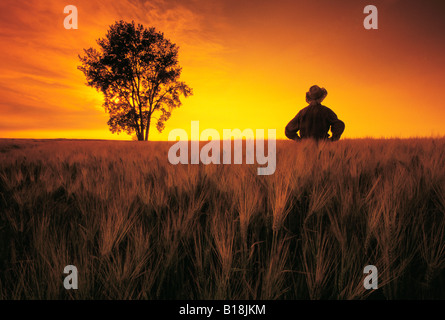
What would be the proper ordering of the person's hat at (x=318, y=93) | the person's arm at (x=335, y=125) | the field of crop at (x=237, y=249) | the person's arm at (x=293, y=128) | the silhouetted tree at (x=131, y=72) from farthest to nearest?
1. the silhouetted tree at (x=131, y=72)
2. the person's arm at (x=293, y=128)
3. the person's hat at (x=318, y=93)
4. the person's arm at (x=335, y=125)
5. the field of crop at (x=237, y=249)

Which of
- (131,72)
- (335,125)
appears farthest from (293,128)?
(131,72)

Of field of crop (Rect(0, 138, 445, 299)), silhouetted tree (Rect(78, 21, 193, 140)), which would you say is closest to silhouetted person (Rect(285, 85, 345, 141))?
field of crop (Rect(0, 138, 445, 299))

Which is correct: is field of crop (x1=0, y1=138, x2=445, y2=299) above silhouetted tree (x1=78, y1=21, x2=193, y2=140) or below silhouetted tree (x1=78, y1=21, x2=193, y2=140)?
below

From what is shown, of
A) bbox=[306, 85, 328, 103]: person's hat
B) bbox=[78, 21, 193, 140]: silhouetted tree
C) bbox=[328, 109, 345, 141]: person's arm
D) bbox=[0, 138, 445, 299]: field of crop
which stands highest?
bbox=[78, 21, 193, 140]: silhouetted tree

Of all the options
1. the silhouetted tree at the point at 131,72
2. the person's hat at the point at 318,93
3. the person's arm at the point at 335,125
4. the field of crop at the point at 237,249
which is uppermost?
the silhouetted tree at the point at 131,72

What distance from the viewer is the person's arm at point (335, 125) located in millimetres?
4293

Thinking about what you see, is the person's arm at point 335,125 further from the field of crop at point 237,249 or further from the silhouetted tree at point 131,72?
the silhouetted tree at point 131,72

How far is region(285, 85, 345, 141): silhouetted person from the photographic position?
4367mm

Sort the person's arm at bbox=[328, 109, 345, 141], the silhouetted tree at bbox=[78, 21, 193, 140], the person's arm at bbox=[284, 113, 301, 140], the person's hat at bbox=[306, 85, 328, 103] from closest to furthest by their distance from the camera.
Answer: the person's arm at bbox=[328, 109, 345, 141] < the person's hat at bbox=[306, 85, 328, 103] < the person's arm at bbox=[284, 113, 301, 140] < the silhouetted tree at bbox=[78, 21, 193, 140]

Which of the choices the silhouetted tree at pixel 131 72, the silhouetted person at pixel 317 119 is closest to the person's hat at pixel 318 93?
the silhouetted person at pixel 317 119

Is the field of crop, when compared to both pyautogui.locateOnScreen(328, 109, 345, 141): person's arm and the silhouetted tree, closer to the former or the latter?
pyautogui.locateOnScreen(328, 109, 345, 141): person's arm

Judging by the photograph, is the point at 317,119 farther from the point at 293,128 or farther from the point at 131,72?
the point at 131,72

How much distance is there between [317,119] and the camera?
175 inches
